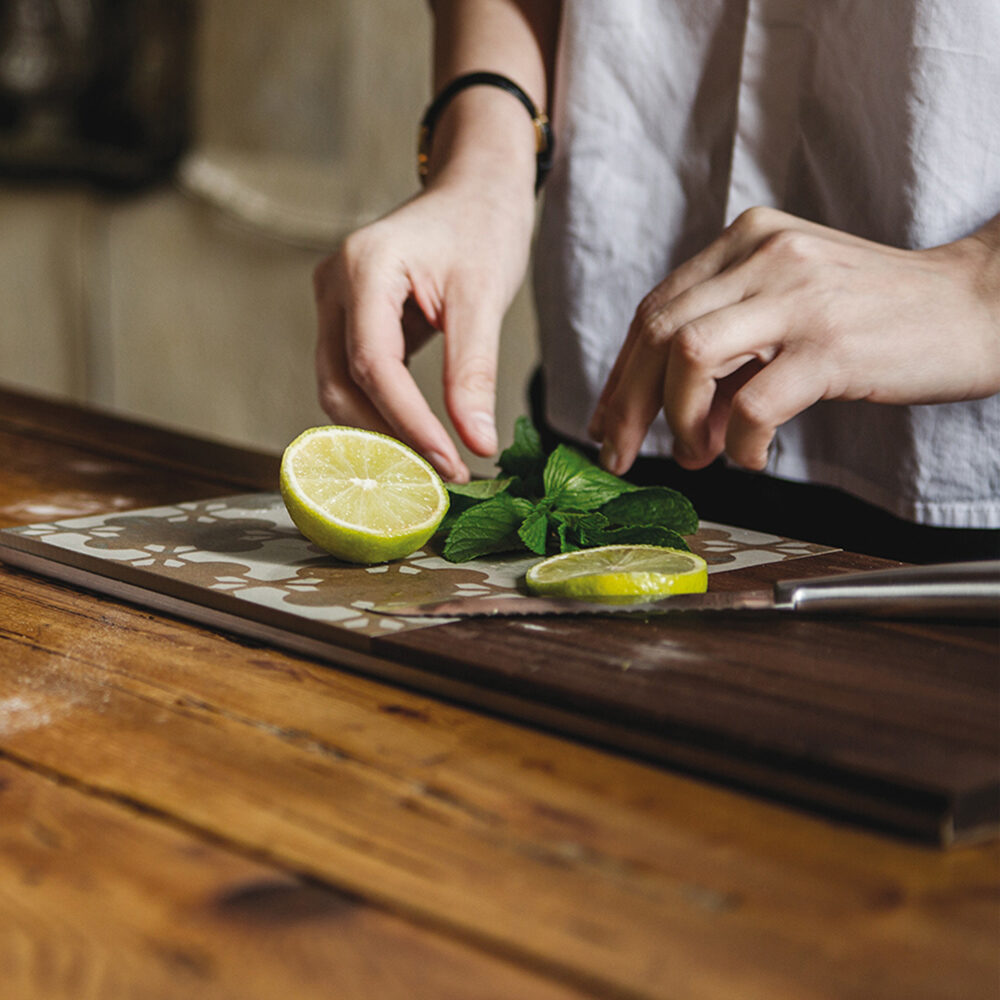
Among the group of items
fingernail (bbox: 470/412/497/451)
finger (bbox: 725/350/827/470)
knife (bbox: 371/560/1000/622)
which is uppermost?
finger (bbox: 725/350/827/470)

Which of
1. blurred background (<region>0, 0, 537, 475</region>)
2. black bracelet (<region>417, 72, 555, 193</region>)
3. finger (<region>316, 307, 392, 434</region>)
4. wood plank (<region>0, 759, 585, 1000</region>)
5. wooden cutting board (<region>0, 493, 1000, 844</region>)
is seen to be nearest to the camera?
wood plank (<region>0, 759, 585, 1000</region>)

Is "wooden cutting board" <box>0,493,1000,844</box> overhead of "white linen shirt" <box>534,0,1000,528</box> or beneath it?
beneath

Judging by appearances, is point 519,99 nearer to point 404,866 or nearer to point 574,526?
point 574,526

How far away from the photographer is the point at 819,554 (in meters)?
0.77

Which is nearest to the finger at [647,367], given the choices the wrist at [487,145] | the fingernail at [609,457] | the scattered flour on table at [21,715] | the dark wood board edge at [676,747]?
the fingernail at [609,457]

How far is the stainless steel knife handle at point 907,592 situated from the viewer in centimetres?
60

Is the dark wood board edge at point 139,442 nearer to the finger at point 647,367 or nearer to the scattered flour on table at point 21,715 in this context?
the finger at point 647,367

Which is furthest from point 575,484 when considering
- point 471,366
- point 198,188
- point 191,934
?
point 198,188

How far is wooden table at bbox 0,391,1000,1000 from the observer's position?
33 cm

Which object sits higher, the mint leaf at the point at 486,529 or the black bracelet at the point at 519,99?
the black bracelet at the point at 519,99

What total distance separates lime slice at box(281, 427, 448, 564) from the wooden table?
0.16 meters

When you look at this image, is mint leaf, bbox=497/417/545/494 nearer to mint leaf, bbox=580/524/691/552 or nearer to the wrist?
mint leaf, bbox=580/524/691/552

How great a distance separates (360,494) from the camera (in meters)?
0.75

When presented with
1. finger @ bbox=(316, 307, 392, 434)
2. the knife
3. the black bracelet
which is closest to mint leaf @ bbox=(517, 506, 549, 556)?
the knife
